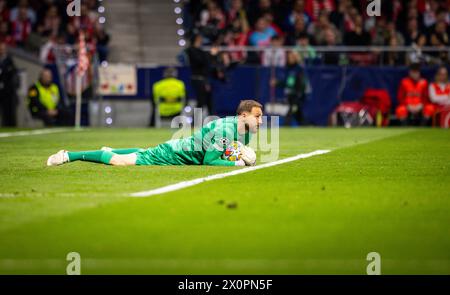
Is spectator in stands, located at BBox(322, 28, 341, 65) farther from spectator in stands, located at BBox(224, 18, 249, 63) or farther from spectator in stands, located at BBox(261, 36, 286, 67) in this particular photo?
spectator in stands, located at BBox(224, 18, 249, 63)

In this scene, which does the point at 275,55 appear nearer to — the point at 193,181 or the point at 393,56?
the point at 393,56

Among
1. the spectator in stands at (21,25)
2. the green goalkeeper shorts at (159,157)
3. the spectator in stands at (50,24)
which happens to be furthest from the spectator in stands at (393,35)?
the green goalkeeper shorts at (159,157)

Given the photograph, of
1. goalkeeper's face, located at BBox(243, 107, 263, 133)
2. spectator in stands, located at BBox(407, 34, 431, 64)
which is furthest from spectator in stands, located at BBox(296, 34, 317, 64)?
goalkeeper's face, located at BBox(243, 107, 263, 133)

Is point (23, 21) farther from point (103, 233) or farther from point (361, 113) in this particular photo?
point (103, 233)

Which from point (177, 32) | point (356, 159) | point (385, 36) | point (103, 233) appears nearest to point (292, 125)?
point (385, 36)

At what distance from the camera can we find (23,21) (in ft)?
105

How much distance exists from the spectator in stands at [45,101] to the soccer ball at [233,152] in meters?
15.3

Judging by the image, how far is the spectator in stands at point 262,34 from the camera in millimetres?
30188

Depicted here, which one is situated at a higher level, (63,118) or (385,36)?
(385,36)

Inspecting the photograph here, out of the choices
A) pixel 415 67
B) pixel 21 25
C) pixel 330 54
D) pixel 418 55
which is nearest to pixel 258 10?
pixel 330 54

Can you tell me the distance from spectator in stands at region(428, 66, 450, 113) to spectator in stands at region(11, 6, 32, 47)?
12160 mm

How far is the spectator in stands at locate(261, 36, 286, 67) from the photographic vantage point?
29.1 metres

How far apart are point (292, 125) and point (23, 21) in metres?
9.02

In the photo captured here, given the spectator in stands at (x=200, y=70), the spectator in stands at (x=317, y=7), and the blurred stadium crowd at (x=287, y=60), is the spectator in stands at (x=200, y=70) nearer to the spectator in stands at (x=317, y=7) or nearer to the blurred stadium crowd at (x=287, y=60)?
the blurred stadium crowd at (x=287, y=60)
